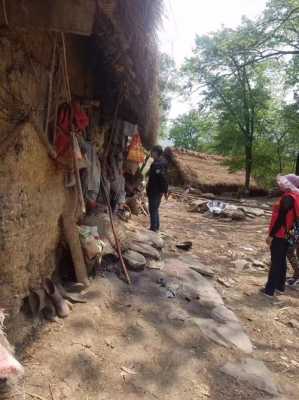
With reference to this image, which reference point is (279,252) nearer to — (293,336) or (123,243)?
(293,336)

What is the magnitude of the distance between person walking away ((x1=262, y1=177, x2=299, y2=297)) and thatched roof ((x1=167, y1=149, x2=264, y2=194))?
44.5 ft

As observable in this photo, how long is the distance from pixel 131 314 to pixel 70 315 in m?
0.72

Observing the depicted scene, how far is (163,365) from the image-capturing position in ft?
10.7

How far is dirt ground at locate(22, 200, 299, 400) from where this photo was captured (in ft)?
9.31

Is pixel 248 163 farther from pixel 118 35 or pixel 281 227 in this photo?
pixel 118 35

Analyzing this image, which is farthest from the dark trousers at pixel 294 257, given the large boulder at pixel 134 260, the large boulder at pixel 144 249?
the large boulder at pixel 134 260

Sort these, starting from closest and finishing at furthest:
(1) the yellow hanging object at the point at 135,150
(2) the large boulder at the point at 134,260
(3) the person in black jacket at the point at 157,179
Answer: (2) the large boulder at the point at 134,260, (1) the yellow hanging object at the point at 135,150, (3) the person in black jacket at the point at 157,179

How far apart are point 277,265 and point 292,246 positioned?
499 mm

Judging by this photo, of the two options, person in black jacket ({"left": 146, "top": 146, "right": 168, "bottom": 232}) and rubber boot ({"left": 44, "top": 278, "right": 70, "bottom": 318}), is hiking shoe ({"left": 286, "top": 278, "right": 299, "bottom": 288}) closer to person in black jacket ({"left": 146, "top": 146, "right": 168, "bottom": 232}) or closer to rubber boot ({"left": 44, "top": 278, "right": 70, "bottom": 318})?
person in black jacket ({"left": 146, "top": 146, "right": 168, "bottom": 232})

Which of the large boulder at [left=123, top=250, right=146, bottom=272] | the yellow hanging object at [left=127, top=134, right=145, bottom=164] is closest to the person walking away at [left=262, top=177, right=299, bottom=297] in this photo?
the large boulder at [left=123, top=250, right=146, bottom=272]

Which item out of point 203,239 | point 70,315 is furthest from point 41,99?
point 203,239

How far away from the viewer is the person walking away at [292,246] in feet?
16.3

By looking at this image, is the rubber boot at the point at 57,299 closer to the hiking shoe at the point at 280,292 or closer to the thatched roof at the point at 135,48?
the thatched roof at the point at 135,48

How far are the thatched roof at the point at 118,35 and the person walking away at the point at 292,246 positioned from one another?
2214 millimetres
